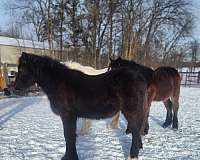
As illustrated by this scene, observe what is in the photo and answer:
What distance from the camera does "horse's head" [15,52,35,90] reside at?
535cm

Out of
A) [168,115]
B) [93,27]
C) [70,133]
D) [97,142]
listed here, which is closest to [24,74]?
[70,133]

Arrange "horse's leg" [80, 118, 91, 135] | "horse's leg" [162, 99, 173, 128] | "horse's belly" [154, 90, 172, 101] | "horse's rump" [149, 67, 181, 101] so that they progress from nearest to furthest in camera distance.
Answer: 1. "horse's leg" [80, 118, 91, 135]
2. "horse's rump" [149, 67, 181, 101]
3. "horse's belly" [154, 90, 172, 101]
4. "horse's leg" [162, 99, 173, 128]

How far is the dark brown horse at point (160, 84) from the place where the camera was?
7.10 metres

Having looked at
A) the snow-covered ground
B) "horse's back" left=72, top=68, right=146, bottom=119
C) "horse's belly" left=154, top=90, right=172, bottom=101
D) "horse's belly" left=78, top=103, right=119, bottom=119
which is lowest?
the snow-covered ground

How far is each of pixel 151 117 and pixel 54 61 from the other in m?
5.93

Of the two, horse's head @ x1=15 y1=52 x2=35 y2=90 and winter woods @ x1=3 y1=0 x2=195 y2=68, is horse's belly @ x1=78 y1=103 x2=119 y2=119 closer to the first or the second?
horse's head @ x1=15 y1=52 x2=35 y2=90

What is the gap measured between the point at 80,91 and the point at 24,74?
1.02 m

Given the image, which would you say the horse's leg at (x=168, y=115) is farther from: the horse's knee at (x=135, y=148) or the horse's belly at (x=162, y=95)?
the horse's knee at (x=135, y=148)

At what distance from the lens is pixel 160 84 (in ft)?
26.0

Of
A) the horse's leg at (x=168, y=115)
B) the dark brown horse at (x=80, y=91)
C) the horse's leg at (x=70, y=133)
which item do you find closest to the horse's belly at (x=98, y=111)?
A: the dark brown horse at (x=80, y=91)

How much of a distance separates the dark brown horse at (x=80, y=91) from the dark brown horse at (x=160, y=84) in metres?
1.22

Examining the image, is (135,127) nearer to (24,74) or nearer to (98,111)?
(98,111)

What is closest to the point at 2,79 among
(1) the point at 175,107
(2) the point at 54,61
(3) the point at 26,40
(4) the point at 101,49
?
(4) the point at 101,49

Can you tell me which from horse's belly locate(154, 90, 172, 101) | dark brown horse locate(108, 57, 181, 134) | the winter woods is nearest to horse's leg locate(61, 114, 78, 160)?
dark brown horse locate(108, 57, 181, 134)
